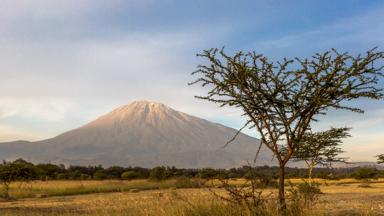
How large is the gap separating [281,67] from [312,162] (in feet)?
82.7

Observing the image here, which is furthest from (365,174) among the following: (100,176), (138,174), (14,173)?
(14,173)

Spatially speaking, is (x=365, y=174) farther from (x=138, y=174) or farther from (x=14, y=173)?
(x=14, y=173)

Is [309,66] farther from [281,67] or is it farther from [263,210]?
[263,210]

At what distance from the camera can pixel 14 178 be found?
4181cm

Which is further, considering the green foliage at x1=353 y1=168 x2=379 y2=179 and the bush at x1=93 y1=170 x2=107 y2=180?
the green foliage at x1=353 y1=168 x2=379 y2=179

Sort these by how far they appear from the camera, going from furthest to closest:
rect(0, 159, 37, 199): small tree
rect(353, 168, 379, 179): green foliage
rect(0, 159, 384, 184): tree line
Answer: rect(353, 168, 379, 179): green foliage < rect(0, 159, 37, 199): small tree < rect(0, 159, 384, 184): tree line

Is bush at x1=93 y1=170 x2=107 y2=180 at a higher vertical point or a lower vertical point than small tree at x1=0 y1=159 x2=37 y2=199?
higher

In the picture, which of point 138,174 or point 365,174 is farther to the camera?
point 365,174

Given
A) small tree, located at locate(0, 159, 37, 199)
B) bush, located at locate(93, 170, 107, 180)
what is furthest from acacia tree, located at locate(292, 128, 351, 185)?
bush, located at locate(93, 170, 107, 180)

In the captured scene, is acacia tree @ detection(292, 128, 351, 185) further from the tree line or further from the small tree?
the small tree

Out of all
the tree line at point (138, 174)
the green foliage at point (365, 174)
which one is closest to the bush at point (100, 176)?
the tree line at point (138, 174)

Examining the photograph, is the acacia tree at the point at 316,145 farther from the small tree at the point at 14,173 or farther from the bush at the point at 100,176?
the bush at the point at 100,176

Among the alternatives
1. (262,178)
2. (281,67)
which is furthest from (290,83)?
(262,178)

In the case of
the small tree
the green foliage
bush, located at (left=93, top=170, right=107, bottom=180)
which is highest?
the green foliage
